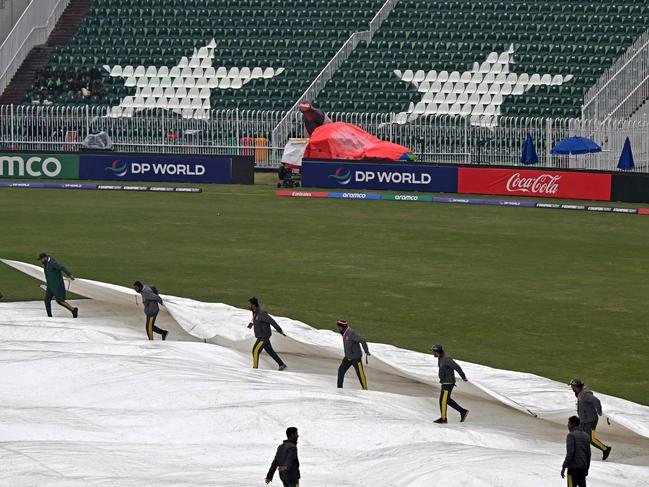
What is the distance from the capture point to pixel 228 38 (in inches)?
2539

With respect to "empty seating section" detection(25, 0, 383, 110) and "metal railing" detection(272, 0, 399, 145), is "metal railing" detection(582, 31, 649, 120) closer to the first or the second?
"metal railing" detection(272, 0, 399, 145)

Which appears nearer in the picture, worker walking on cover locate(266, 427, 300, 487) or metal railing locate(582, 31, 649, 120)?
worker walking on cover locate(266, 427, 300, 487)

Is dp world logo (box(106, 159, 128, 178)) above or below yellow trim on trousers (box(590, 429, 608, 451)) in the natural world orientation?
above

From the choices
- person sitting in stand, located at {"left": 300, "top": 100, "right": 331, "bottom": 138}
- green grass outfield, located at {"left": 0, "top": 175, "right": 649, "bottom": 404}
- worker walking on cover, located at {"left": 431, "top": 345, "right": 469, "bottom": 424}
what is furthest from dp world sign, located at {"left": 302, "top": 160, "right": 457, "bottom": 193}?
worker walking on cover, located at {"left": 431, "top": 345, "right": 469, "bottom": 424}

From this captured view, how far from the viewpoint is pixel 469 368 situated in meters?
20.8

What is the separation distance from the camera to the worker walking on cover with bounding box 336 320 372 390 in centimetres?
2006

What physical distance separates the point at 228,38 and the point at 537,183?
2275cm

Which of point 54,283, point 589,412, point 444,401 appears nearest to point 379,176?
point 54,283

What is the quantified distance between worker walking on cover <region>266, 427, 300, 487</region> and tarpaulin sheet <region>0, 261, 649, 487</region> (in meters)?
0.65

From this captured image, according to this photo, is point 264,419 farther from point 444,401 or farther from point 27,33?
point 27,33

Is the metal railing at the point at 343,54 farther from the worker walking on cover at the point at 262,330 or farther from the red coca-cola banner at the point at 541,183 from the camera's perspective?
the worker walking on cover at the point at 262,330

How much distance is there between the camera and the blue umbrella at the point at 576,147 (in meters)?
48.3

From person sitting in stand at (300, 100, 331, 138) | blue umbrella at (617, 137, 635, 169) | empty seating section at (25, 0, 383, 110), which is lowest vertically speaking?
blue umbrella at (617, 137, 635, 169)

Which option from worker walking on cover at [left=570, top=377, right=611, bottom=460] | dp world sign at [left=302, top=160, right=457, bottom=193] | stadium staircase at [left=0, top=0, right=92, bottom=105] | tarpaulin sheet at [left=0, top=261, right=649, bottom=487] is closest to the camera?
tarpaulin sheet at [left=0, top=261, right=649, bottom=487]
